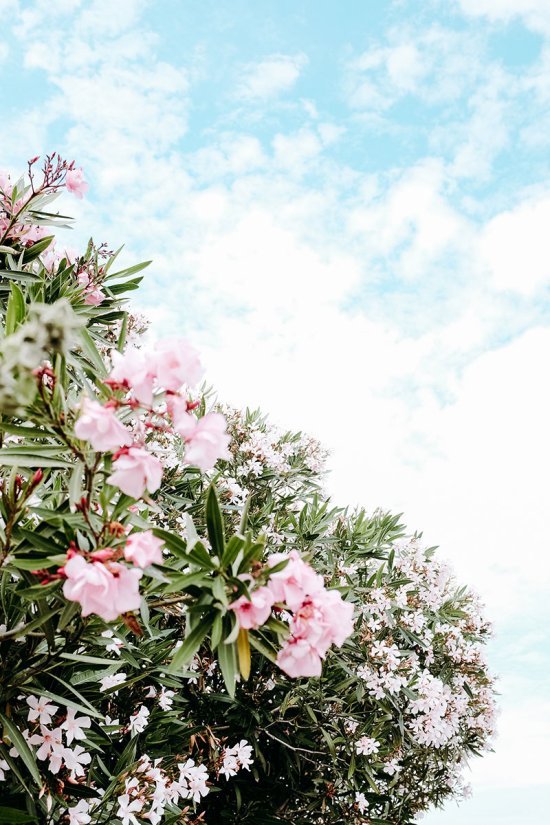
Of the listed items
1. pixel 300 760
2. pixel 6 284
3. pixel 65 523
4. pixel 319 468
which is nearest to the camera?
pixel 65 523

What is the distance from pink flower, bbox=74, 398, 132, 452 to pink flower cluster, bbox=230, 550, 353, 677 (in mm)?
425

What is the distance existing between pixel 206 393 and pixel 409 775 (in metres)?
3.13

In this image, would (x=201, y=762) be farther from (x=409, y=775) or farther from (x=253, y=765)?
(x=409, y=775)

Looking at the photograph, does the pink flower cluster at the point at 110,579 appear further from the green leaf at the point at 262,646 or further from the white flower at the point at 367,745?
the white flower at the point at 367,745

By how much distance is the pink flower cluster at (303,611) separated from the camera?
1.38 meters

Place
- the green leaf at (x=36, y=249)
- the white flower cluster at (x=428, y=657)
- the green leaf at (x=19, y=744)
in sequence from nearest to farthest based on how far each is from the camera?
the green leaf at (x=19, y=744)
the green leaf at (x=36, y=249)
the white flower cluster at (x=428, y=657)

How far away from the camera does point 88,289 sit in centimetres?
319

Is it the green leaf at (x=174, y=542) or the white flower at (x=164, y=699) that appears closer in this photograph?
the green leaf at (x=174, y=542)

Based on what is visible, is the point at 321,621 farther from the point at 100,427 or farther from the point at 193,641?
the point at 100,427

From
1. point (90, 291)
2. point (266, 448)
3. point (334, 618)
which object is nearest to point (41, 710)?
point (334, 618)

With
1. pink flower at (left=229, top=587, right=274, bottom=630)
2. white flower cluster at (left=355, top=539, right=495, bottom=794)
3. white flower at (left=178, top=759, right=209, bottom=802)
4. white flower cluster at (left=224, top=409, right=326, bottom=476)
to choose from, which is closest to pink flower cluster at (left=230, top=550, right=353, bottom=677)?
pink flower at (left=229, top=587, right=274, bottom=630)

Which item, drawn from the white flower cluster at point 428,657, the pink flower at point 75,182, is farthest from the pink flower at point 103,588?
the white flower cluster at point 428,657

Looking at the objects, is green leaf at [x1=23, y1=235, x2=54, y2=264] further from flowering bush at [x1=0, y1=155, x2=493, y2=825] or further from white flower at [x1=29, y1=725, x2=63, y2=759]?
white flower at [x1=29, y1=725, x2=63, y2=759]

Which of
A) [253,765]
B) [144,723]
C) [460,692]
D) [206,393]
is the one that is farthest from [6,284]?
[460,692]
